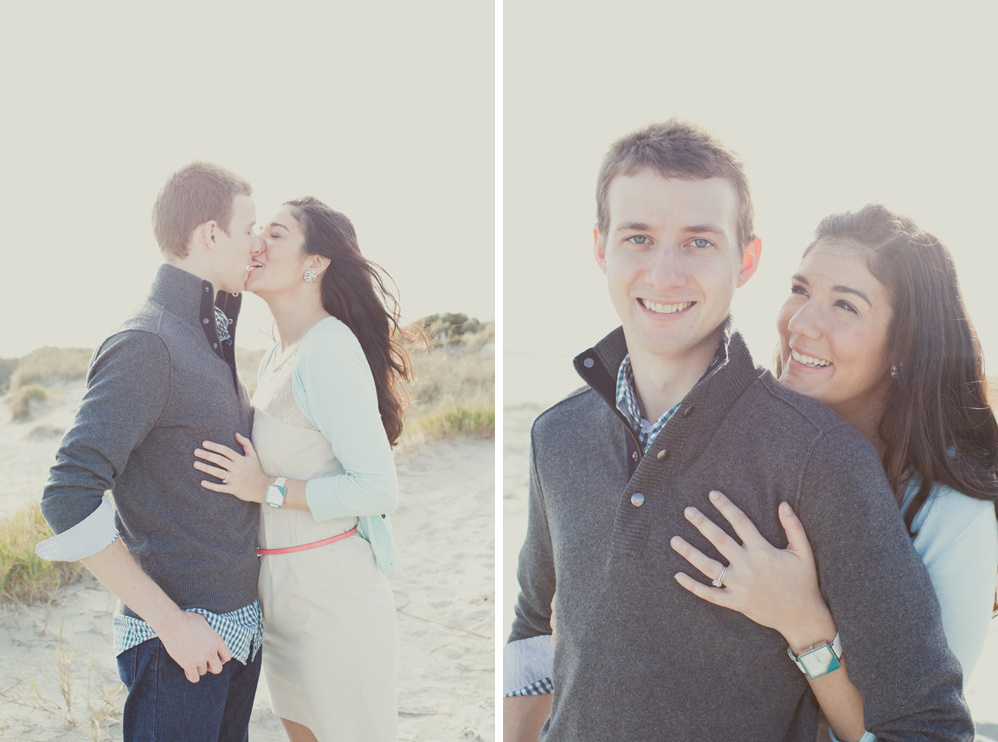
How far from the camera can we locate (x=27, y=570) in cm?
454

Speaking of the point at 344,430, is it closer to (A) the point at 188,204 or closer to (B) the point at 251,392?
(A) the point at 188,204

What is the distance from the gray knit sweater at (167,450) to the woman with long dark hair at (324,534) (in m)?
0.08

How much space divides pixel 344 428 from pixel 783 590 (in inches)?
47.9

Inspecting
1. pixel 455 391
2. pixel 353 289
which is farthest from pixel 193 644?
pixel 455 391

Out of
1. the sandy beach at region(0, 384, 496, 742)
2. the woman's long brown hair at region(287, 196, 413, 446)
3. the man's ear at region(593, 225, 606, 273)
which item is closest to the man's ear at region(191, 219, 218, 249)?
the woman's long brown hair at region(287, 196, 413, 446)

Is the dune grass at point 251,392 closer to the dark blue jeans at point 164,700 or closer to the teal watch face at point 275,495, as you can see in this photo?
the teal watch face at point 275,495

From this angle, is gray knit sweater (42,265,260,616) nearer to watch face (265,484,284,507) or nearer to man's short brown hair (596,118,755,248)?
watch face (265,484,284,507)

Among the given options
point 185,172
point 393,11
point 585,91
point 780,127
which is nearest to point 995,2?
point 780,127

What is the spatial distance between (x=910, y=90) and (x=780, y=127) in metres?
3.20

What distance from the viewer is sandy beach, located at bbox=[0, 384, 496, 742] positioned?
3691mm

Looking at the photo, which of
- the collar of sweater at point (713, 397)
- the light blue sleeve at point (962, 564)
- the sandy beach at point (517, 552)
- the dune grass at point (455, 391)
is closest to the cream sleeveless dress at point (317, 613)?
the collar of sweater at point (713, 397)

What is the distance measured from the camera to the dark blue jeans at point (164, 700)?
1.76 m

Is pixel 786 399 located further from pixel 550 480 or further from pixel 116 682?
pixel 116 682

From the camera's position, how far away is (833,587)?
1.21 m
